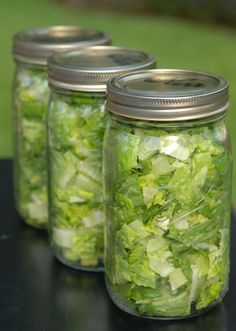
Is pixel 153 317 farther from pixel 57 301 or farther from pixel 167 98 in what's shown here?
pixel 167 98

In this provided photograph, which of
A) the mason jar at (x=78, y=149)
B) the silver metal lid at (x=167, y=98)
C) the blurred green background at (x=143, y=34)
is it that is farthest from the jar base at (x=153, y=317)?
the blurred green background at (x=143, y=34)

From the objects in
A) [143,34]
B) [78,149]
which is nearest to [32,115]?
[78,149]

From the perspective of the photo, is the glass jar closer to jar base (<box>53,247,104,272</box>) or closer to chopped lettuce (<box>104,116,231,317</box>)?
chopped lettuce (<box>104,116,231,317</box>)

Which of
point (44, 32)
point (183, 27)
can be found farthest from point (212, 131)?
point (183, 27)

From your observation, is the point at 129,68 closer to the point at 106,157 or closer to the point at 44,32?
the point at 106,157

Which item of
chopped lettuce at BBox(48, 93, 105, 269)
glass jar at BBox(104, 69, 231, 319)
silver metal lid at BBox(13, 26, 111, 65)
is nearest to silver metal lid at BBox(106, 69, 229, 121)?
glass jar at BBox(104, 69, 231, 319)

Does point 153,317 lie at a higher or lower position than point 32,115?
lower
